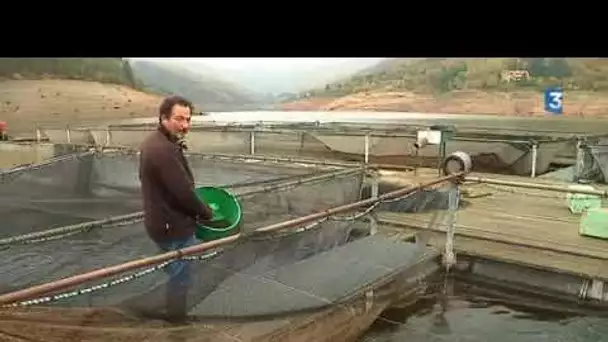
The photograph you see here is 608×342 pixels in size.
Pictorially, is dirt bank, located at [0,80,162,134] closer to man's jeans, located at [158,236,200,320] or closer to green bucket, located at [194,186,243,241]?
green bucket, located at [194,186,243,241]

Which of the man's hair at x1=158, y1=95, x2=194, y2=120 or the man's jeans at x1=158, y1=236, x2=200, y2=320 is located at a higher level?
the man's hair at x1=158, y1=95, x2=194, y2=120

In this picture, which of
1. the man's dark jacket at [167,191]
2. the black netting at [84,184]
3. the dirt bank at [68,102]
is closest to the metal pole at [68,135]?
the black netting at [84,184]

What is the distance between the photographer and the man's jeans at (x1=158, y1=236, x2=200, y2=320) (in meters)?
2.93

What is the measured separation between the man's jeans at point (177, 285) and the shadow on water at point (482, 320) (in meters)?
1.58

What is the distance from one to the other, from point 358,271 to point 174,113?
198 centimetres

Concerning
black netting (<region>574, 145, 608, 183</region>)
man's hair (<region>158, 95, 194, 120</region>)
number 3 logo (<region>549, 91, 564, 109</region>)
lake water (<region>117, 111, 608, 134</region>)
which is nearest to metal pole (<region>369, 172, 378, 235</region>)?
man's hair (<region>158, 95, 194, 120</region>)

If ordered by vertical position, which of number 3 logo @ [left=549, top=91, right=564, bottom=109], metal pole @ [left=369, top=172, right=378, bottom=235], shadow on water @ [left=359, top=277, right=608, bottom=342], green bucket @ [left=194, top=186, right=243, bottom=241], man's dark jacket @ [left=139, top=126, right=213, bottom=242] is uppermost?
number 3 logo @ [left=549, top=91, right=564, bottom=109]

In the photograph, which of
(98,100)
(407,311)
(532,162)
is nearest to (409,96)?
(98,100)

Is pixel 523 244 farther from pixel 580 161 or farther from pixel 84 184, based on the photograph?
pixel 84 184

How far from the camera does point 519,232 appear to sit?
20.0ft

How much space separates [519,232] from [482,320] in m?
1.92

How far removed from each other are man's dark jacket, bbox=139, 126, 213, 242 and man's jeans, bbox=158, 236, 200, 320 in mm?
93
